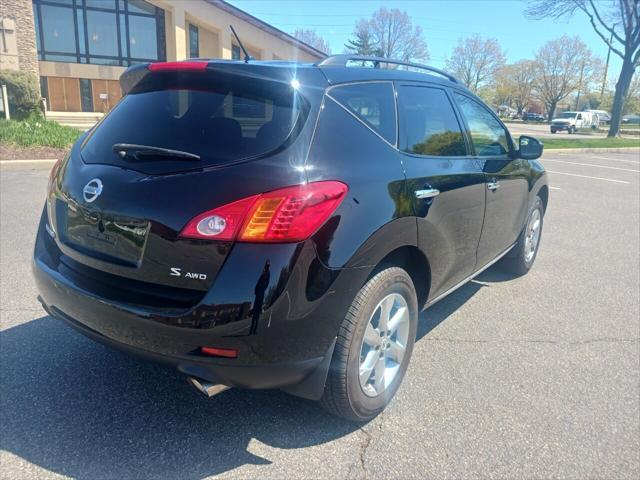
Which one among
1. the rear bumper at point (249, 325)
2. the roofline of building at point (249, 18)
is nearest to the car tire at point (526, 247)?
the rear bumper at point (249, 325)

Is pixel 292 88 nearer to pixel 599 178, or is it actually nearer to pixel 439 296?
pixel 439 296

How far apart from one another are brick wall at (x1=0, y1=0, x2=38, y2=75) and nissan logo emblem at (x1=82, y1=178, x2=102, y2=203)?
1979 cm

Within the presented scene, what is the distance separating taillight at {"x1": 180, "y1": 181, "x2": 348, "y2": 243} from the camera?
2021 mm

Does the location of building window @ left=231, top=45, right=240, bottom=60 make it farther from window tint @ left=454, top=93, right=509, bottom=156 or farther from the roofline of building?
window tint @ left=454, top=93, right=509, bottom=156

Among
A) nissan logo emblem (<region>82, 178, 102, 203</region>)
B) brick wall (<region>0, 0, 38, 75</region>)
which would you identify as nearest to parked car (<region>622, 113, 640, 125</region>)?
brick wall (<region>0, 0, 38, 75</region>)

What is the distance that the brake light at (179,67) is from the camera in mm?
2496

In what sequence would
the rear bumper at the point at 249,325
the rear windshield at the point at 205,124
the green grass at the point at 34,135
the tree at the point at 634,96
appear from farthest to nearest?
the tree at the point at 634,96 → the green grass at the point at 34,135 → the rear windshield at the point at 205,124 → the rear bumper at the point at 249,325

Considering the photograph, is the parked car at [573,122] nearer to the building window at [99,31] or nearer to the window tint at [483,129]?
the building window at [99,31]

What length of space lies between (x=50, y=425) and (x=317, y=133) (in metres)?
1.91

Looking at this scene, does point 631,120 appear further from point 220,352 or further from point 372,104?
point 220,352

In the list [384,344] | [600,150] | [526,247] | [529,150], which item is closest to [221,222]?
[384,344]

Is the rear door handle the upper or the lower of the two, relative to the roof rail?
lower

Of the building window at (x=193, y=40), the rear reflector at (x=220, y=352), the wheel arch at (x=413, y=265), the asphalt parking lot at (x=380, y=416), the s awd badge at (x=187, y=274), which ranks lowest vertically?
the asphalt parking lot at (x=380, y=416)

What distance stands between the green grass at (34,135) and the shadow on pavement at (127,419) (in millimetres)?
10149
